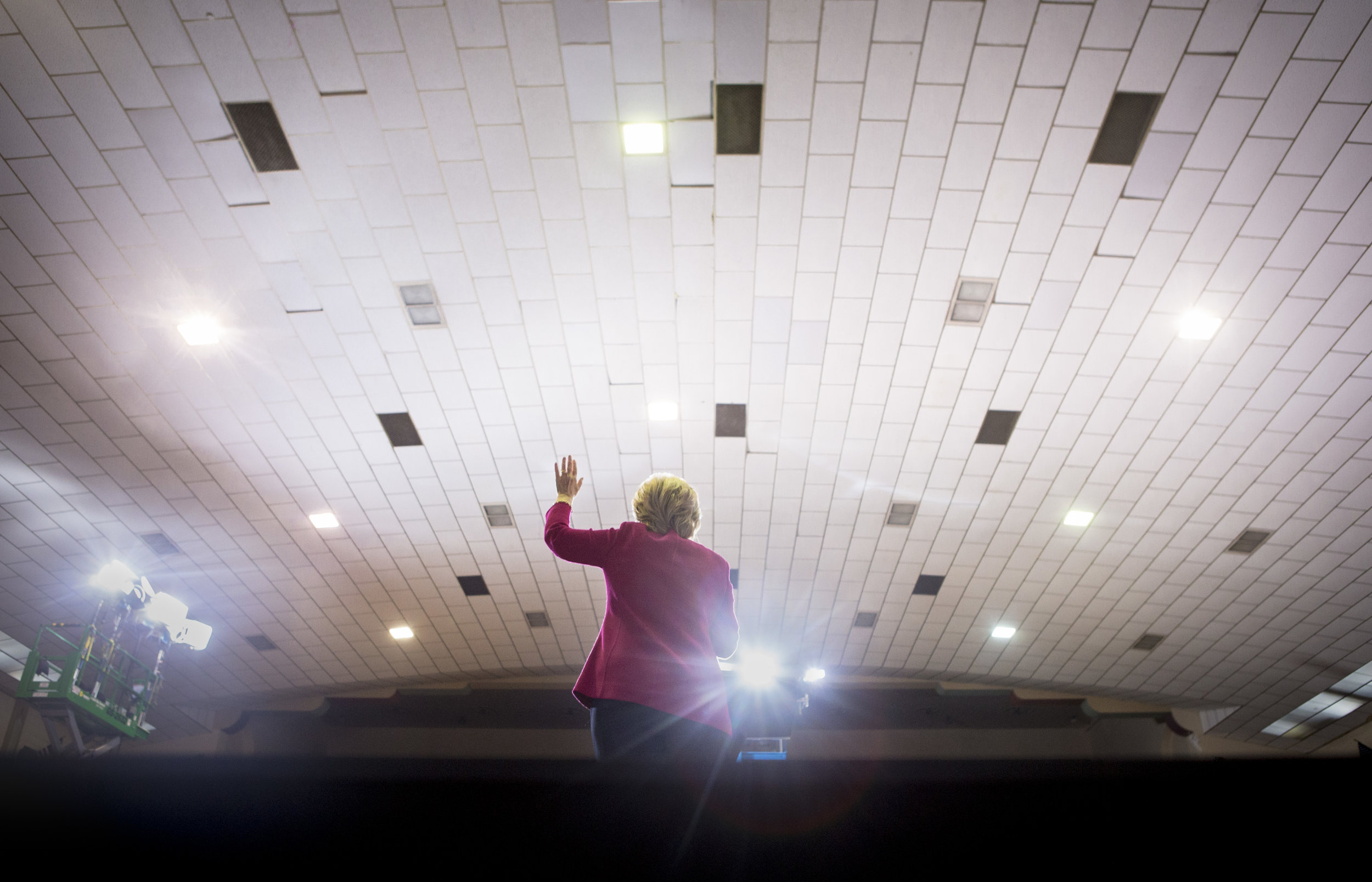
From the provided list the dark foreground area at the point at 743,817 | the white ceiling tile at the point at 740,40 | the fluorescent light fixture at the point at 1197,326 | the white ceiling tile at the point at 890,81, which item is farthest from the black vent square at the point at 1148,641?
the dark foreground area at the point at 743,817

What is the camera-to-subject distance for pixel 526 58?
353 cm

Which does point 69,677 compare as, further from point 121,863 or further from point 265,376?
point 121,863

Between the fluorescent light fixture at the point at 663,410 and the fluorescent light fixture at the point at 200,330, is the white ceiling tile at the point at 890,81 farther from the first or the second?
the fluorescent light fixture at the point at 200,330

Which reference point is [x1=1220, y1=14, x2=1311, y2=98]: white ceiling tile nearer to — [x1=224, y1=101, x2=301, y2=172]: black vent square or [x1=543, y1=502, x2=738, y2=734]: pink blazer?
[x1=543, y1=502, x2=738, y2=734]: pink blazer

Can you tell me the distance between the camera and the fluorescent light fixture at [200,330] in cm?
466

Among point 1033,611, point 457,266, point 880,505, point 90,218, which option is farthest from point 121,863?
point 1033,611

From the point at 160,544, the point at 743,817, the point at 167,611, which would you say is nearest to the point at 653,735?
the point at 743,817

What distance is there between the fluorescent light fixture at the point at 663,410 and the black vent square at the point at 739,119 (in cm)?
209

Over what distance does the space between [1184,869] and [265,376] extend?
19.3ft

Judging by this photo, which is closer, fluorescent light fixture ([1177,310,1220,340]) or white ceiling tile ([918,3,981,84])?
white ceiling tile ([918,3,981,84])

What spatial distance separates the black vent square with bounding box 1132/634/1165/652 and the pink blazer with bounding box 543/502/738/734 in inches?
326

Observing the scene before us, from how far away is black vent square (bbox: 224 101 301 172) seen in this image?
12.0 feet

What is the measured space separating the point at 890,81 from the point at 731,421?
2742mm

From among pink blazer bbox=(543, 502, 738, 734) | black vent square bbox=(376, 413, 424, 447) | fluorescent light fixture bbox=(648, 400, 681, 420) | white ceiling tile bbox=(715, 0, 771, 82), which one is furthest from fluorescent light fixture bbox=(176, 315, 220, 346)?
pink blazer bbox=(543, 502, 738, 734)
